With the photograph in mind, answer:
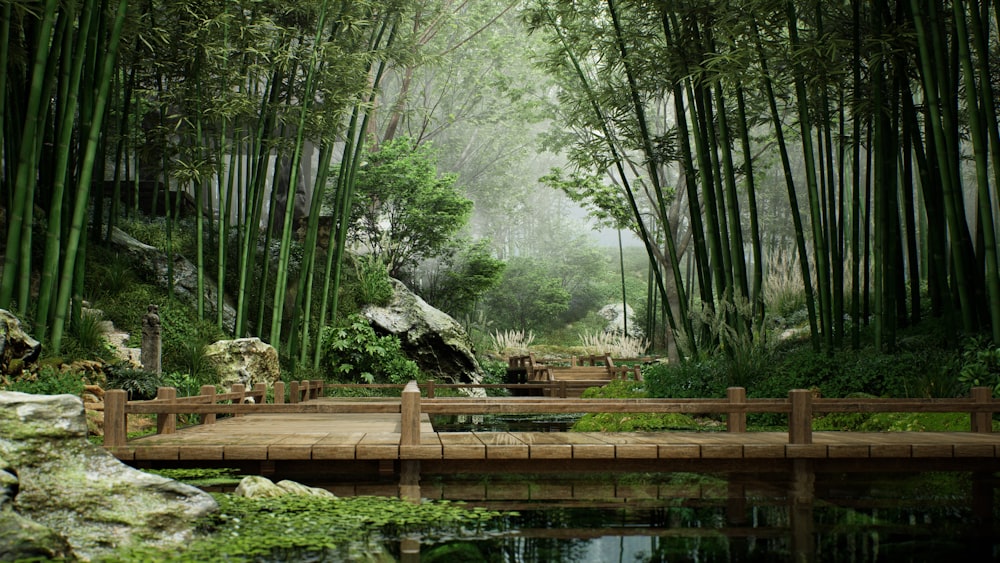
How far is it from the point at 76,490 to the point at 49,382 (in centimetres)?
309

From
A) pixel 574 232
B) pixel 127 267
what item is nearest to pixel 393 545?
pixel 127 267

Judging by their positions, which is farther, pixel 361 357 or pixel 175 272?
pixel 361 357

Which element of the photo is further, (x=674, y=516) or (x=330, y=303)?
(x=330, y=303)

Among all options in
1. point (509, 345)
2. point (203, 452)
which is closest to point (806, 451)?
point (203, 452)

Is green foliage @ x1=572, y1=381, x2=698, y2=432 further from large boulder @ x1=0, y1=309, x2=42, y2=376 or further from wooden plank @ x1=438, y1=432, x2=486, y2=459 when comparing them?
large boulder @ x1=0, y1=309, x2=42, y2=376

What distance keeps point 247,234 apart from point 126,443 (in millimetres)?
4592

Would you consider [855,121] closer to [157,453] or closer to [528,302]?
[157,453]

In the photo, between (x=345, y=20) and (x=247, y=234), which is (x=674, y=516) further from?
(x=345, y=20)

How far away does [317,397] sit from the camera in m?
8.10

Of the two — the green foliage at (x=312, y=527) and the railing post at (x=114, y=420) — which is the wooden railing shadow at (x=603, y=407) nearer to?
the railing post at (x=114, y=420)

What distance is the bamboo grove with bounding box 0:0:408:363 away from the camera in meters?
5.64

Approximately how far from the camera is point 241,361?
748 centimetres

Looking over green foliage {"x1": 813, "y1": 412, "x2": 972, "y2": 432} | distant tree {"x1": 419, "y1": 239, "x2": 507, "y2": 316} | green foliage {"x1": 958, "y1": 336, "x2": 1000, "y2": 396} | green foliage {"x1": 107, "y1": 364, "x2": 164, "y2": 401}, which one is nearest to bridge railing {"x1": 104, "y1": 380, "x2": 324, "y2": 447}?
green foliage {"x1": 107, "y1": 364, "x2": 164, "y2": 401}

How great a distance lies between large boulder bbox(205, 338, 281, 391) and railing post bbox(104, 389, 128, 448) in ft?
11.2
